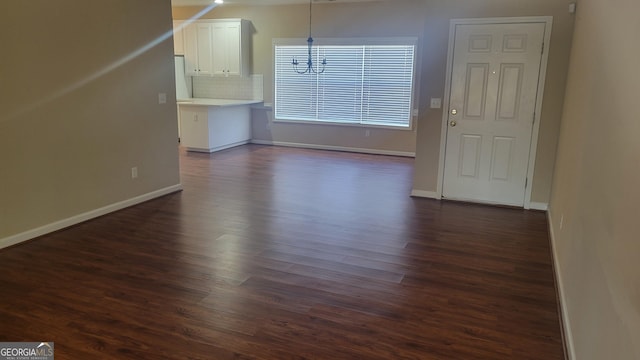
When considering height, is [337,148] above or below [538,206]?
above

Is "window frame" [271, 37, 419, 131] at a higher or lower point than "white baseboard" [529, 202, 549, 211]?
higher

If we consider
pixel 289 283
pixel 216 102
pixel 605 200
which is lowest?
pixel 289 283

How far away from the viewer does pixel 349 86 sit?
8.59 metres

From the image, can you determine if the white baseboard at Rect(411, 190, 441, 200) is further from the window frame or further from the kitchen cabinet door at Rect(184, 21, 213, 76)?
the kitchen cabinet door at Rect(184, 21, 213, 76)

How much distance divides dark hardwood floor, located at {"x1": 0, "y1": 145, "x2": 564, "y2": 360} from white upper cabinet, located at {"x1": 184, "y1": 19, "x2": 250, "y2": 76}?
4.30 m

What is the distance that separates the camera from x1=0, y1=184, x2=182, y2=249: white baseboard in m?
3.78

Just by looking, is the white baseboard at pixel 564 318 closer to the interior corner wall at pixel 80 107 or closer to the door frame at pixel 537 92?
the door frame at pixel 537 92

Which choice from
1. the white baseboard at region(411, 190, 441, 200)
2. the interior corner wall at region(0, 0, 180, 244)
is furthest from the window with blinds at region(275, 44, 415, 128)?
the interior corner wall at region(0, 0, 180, 244)

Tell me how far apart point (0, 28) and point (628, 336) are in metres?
4.29

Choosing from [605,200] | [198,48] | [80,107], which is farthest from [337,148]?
[605,200]

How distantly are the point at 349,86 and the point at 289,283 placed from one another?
5992 mm

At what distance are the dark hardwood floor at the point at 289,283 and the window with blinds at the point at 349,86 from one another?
135 inches

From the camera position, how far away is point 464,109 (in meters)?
5.15

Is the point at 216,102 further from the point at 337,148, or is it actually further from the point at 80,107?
the point at 80,107
